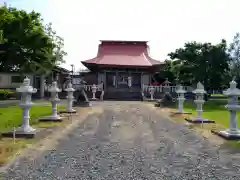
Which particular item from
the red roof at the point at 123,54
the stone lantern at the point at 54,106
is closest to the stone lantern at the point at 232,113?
the stone lantern at the point at 54,106

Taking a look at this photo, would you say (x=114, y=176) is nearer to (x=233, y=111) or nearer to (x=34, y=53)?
(x=233, y=111)

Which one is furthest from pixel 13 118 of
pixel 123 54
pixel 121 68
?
pixel 123 54

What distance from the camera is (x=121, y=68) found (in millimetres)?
33875

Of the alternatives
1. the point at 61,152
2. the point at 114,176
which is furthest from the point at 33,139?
the point at 114,176

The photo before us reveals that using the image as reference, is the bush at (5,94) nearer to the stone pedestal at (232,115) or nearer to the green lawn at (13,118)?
the green lawn at (13,118)

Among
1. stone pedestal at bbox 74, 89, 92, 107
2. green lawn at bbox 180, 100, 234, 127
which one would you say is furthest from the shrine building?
green lawn at bbox 180, 100, 234, 127

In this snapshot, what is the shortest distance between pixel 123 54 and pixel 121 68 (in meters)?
2.63

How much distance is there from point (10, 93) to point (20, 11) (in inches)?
306

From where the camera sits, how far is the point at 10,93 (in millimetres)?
31969

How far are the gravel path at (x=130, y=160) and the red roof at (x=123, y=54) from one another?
23851mm

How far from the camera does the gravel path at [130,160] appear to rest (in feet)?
18.4

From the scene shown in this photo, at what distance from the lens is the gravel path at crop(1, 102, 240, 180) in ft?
18.4

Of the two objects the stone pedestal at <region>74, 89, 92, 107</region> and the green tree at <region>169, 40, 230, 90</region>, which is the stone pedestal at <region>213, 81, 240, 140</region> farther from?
the green tree at <region>169, 40, 230, 90</region>

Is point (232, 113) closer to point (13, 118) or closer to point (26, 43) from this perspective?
point (13, 118)
